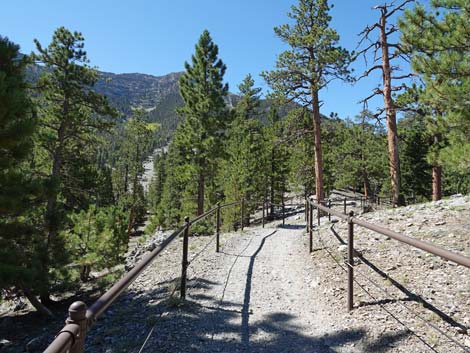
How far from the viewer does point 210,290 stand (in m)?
5.47

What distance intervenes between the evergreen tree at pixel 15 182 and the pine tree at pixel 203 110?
12.1m

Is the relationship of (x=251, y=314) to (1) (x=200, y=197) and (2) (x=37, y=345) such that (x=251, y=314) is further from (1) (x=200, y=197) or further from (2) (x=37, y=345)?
(1) (x=200, y=197)

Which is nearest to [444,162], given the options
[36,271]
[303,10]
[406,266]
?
[406,266]

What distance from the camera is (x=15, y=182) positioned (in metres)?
7.35

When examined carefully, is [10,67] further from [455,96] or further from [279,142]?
[279,142]

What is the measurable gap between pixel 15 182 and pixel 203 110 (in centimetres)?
1373

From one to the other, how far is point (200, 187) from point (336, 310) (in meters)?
16.3

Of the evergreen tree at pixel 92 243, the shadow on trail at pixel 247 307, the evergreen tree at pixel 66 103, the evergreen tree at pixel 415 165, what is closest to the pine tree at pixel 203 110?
the evergreen tree at pixel 66 103

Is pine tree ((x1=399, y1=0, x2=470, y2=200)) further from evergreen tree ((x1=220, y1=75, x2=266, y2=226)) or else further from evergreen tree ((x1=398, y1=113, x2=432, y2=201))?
evergreen tree ((x1=398, y1=113, x2=432, y2=201))

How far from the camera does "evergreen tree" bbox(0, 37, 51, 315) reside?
686cm

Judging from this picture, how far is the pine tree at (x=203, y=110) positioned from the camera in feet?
65.8

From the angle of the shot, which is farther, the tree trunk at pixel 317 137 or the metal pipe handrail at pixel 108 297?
the tree trunk at pixel 317 137

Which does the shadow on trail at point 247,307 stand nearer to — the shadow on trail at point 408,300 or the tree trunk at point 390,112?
the shadow on trail at point 408,300

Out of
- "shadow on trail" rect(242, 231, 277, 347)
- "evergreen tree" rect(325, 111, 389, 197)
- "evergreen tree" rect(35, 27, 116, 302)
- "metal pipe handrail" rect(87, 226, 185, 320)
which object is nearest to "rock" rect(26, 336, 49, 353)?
"shadow on trail" rect(242, 231, 277, 347)
